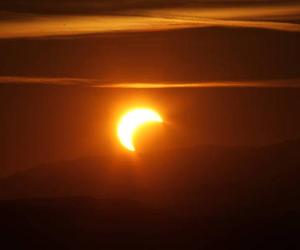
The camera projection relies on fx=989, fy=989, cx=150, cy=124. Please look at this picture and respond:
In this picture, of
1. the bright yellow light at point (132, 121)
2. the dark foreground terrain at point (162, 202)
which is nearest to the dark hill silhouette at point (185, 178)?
the dark foreground terrain at point (162, 202)

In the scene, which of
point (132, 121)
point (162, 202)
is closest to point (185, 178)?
point (162, 202)

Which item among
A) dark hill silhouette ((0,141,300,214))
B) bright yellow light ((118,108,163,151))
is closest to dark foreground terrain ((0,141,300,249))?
dark hill silhouette ((0,141,300,214))

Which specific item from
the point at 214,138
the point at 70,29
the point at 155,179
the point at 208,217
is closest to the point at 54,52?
the point at 70,29

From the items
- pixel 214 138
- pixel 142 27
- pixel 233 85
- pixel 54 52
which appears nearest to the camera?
pixel 214 138

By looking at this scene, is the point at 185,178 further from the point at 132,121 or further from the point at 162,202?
the point at 132,121

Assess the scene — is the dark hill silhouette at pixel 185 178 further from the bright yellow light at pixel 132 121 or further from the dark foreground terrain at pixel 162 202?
the bright yellow light at pixel 132 121

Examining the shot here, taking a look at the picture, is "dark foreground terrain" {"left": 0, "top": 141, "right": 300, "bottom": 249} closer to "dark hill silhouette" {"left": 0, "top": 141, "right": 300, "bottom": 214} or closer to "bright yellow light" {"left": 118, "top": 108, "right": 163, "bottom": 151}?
"dark hill silhouette" {"left": 0, "top": 141, "right": 300, "bottom": 214}

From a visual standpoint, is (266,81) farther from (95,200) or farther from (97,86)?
(95,200)
